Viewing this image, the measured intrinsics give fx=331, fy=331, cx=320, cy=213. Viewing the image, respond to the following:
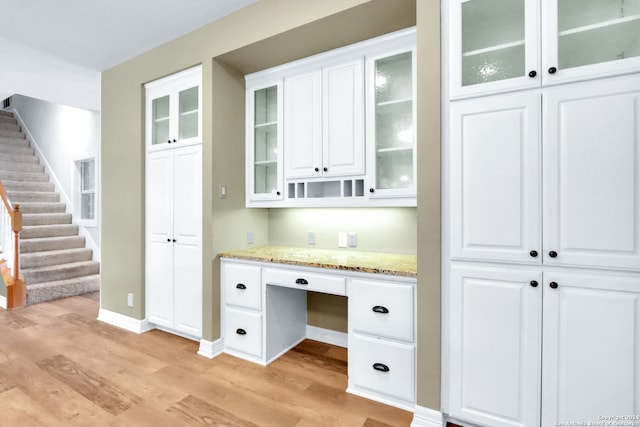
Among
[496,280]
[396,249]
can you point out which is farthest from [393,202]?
[496,280]

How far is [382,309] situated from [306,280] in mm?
582

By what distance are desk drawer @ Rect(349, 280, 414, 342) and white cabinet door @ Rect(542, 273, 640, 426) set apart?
0.67 m

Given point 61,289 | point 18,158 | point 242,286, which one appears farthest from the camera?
point 18,158

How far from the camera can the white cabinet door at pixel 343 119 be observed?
7.89 ft

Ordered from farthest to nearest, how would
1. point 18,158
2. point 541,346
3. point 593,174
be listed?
point 18,158, point 541,346, point 593,174

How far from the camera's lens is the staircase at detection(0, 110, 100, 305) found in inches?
177

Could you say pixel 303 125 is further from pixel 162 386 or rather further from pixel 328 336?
pixel 162 386

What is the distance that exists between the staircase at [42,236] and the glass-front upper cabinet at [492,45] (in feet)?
17.4

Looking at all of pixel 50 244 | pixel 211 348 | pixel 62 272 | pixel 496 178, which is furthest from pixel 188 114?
pixel 50 244

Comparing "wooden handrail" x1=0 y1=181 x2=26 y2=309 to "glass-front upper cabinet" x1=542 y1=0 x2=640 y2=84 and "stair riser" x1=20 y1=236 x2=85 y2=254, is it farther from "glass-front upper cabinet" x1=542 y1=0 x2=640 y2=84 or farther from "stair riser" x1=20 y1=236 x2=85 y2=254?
"glass-front upper cabinet" x1=542 y1=0 x2=640 y2=84

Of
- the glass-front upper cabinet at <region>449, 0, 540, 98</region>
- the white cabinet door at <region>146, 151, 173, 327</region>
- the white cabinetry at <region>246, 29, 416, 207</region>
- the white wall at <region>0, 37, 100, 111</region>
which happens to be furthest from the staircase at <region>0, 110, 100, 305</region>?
the glass-front upper cabinet at <region>449, 0, 540, 98</region>

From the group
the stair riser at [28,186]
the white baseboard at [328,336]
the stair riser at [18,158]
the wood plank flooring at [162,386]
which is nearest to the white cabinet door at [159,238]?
the wood plank flooring at [162,386]

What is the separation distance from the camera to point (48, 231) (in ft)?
17.3

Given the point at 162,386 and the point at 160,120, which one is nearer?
the point at 162,386
